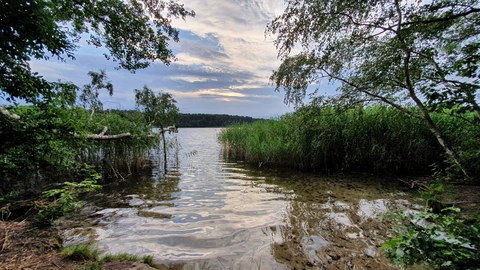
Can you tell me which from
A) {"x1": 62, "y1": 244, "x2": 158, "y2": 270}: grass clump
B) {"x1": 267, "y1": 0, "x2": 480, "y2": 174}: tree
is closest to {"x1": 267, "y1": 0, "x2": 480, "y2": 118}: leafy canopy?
{"x1": 267, "y1": 0, "x2": 480, "y2": 174}: tree

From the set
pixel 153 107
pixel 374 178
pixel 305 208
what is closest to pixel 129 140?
pixel 153 107

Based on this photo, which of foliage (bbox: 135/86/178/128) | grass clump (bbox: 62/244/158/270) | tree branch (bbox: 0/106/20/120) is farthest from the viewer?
foliage (bbox: 135/86/178/128)

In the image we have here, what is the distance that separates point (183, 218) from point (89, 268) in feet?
8.53

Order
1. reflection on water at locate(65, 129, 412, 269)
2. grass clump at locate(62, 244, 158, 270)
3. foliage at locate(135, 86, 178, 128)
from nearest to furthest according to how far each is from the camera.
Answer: grass clump at locate(62, 244, 158, 270) < reflection on water at locate(65, 129, 412, 269) < foliage at locate(135, 86, 178, 128)

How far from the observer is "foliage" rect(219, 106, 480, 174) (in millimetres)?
9070

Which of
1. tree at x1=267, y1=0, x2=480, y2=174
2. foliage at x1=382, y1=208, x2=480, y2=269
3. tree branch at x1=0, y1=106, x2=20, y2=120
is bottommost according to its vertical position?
foliage at x1=382, y1=208, x2=480, y2=269

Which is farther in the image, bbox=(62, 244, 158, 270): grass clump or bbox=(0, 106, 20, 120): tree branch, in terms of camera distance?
bbox=(62, 244, 158, 270): grass clump

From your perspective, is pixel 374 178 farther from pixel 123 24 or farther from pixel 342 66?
pixel 123 24

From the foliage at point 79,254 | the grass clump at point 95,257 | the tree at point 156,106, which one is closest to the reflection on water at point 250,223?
the grass clump at point 95,257

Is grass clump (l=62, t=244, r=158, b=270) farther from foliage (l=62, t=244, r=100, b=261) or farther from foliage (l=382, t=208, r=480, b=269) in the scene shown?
foliage (l=382, t=208, r=480, b=269)

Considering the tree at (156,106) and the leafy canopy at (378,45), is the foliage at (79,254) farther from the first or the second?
the tree at (156,106)

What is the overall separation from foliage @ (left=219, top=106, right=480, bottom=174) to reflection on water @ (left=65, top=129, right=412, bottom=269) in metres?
1.69

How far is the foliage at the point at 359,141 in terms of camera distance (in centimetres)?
907

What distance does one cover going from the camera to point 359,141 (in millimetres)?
9836
